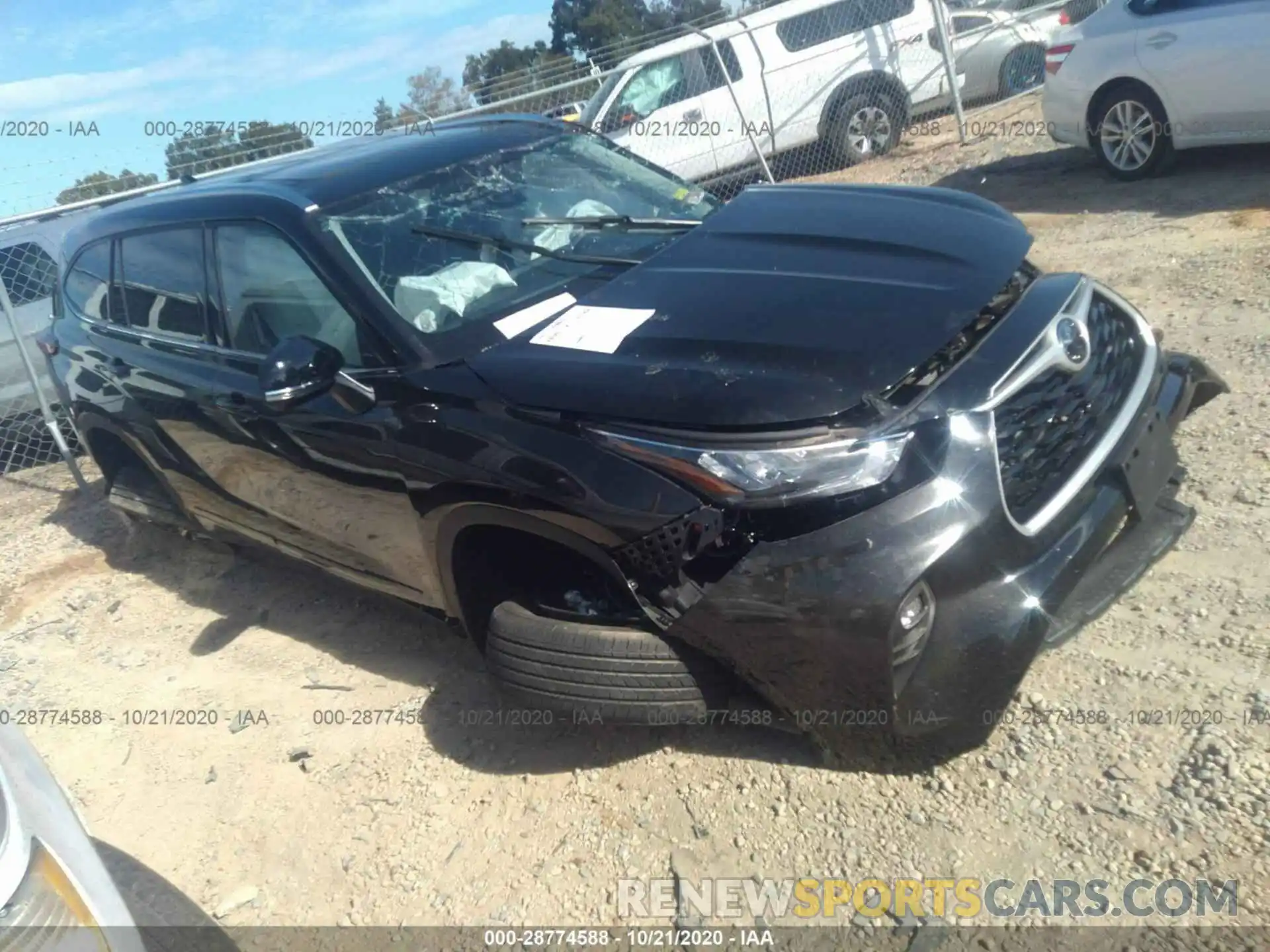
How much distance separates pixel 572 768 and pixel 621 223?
195cm

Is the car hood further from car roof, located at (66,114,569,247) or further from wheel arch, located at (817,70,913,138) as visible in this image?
wheel arch, located at (817,70,913,138)

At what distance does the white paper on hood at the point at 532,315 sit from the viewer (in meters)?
3.24

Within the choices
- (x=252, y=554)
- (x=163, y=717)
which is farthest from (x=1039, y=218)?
(x=163, y=717)

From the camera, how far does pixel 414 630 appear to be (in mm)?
4379

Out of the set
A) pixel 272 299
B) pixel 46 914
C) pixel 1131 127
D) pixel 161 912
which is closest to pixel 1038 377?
pixel 46 914

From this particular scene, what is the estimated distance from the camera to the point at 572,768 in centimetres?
335

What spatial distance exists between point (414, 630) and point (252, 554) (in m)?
0.95

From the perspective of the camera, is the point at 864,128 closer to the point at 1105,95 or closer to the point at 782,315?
the point at 1105,95

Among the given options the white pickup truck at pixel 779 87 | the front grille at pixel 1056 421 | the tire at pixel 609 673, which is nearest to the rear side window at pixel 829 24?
the white pickup truck at pixel 779 87

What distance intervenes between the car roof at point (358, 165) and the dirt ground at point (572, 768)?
152 cm

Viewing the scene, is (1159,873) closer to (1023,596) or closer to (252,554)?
(1023,596)

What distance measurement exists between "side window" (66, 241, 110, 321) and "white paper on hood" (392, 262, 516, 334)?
222 centimetres

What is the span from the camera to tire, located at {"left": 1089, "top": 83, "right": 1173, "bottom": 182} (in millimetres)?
7914

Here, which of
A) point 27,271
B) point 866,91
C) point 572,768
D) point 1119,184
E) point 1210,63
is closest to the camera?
point 572,768
